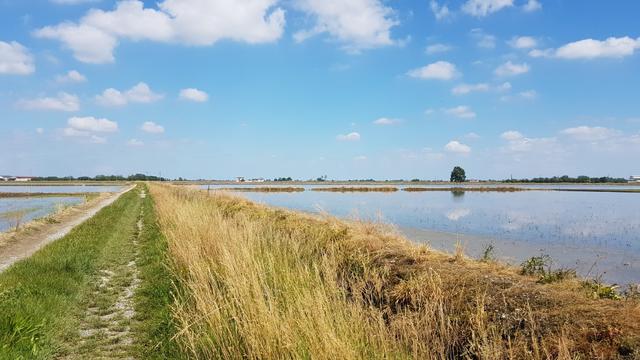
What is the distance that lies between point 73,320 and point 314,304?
15.8ft

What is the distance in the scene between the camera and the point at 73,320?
24.0 feet

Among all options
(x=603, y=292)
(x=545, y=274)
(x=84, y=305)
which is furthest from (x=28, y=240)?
(x=603, y=292)

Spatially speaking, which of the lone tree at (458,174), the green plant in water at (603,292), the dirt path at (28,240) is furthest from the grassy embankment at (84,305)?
the lone tree at (458,174)

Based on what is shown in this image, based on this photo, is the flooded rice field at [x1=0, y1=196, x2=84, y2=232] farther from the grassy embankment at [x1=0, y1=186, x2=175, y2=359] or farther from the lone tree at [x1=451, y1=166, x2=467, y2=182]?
the lone tree at [x1=451, y1=166, x2=467, y2=182]

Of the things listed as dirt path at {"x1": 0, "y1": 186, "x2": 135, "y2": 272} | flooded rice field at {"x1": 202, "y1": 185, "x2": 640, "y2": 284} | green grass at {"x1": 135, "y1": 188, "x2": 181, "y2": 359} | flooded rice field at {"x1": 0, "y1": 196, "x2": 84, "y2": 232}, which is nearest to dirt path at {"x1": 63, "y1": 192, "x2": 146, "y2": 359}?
green grass at {"x1": 135, "y1": 188, "x2": 181, "y2": 359}

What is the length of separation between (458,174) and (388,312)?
153225 millimetres

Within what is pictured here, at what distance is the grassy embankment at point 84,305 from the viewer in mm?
6047

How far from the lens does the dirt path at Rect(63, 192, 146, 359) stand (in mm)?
6152

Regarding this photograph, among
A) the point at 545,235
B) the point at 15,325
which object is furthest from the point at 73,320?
the point at 545,235

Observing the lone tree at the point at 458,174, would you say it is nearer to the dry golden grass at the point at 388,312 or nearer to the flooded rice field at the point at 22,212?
the flooded rice field at the point at 22,212

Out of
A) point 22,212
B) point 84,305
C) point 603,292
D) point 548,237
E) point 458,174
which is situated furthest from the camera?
point 458,174

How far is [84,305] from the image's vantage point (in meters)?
8.36

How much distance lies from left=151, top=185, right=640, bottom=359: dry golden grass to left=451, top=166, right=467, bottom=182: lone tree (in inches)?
5876

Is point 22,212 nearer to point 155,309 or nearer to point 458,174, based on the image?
point 155,309
